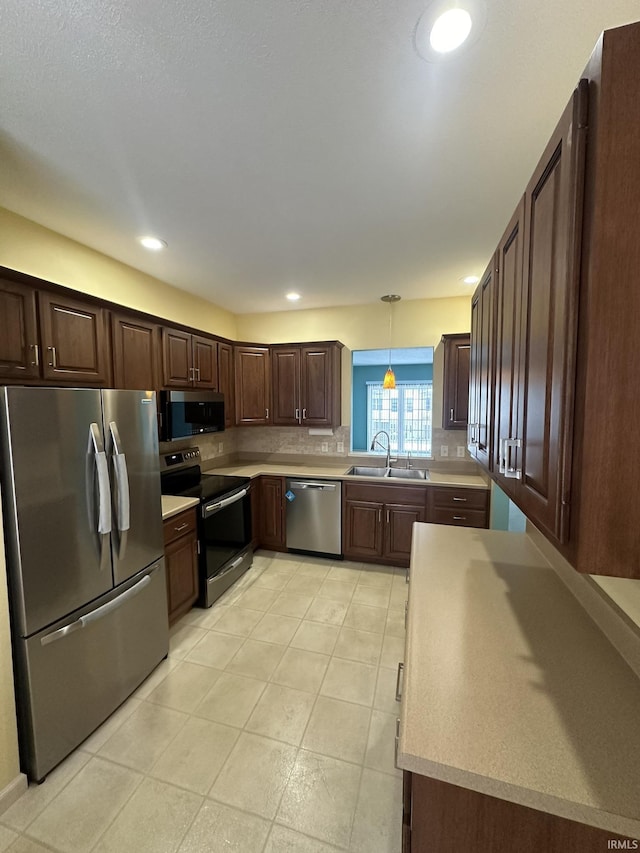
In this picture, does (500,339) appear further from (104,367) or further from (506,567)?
(104,367)

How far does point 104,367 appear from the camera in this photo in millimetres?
2230

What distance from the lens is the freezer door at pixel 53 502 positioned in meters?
1.39

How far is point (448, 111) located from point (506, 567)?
192cm

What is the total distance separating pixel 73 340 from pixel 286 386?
7.00ft

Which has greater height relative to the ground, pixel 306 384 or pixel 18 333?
pixel 18 333

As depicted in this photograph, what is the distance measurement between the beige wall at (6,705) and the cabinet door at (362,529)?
8.44 feet

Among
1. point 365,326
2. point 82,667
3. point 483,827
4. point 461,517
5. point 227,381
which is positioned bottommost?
point 82,667

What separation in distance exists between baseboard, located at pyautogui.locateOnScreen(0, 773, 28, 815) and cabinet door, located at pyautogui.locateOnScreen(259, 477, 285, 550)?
2.39 m

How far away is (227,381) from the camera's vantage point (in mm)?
3664

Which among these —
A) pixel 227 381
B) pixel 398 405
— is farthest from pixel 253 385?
pixel 398 405

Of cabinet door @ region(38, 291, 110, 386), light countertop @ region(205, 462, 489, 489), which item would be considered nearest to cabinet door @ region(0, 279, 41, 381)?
cabinet door @ region(38, 291, 110, 386)

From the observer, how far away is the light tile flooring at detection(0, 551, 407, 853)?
1288 millimetres

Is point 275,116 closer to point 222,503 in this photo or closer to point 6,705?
point 222,503

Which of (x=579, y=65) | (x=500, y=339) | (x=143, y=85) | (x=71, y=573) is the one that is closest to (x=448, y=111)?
(x=579, y=65)
